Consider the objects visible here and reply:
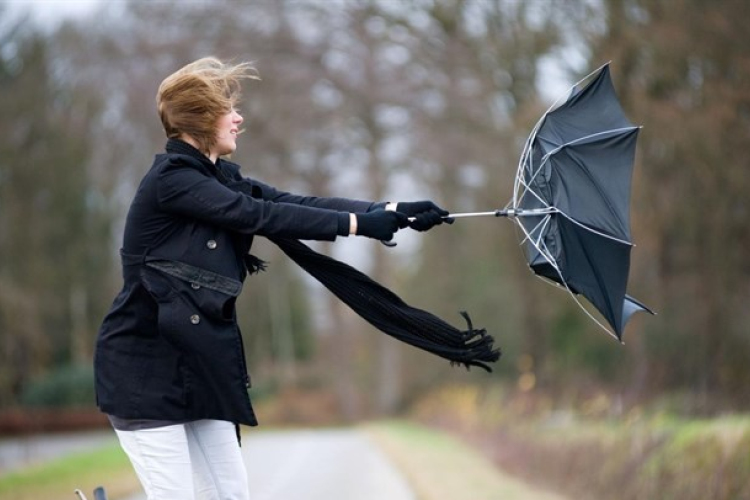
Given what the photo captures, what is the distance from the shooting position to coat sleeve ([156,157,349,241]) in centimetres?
436

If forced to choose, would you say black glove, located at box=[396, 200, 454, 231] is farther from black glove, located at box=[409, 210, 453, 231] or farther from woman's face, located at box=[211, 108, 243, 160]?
Result: woman's face, located at box=[211, 108, 243, 160]

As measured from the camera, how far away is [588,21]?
19.1 metres

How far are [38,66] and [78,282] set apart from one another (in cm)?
1510

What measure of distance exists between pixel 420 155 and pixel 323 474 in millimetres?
17926

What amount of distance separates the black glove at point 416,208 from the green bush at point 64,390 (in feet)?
120

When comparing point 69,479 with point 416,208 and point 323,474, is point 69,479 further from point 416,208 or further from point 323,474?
point 416,208

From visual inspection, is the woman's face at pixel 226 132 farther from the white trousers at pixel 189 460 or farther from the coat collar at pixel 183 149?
the white trousers at pixel 189 460

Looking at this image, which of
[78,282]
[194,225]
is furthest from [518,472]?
[78,282]

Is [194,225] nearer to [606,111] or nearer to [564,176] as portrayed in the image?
[564,176]

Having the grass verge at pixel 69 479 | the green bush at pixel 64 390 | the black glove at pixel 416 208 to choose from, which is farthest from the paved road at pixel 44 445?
the black glove at pixel 416 208

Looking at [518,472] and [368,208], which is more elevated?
[368,208]

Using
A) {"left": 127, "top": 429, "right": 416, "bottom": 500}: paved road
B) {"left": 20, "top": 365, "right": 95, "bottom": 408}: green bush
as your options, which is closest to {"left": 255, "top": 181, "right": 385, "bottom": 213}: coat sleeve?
{"left": 127, "top": 429, "right": 416, "bottom": 500}: paved road

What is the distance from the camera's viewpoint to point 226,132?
457cm

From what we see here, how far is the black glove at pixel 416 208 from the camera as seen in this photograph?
4734 mm
